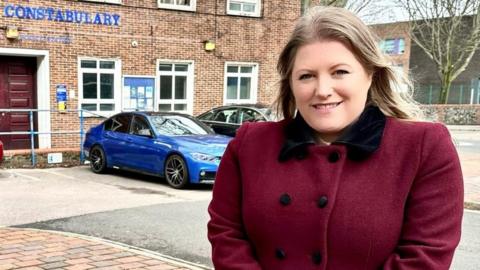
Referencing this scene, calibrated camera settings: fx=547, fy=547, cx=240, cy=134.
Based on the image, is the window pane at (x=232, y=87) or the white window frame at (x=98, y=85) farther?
the window pane at (x=232, y=87)

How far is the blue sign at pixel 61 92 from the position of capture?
49.7 feet

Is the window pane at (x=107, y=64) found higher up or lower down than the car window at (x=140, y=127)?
higher up

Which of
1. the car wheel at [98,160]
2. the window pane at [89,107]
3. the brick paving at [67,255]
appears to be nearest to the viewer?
the brick paving at [67,255]

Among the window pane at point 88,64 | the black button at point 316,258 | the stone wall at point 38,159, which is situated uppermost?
the window pane at point 88,64

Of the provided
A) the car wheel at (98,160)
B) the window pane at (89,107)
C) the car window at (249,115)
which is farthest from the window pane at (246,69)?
the car wheel at (98,160)

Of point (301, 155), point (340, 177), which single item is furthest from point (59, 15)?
point (340, 177)

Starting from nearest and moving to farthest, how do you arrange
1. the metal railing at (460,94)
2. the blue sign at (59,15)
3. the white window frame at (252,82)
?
the blue sign at (59,15) → the white window frame at (252,82) → the metal railing at (460,94)

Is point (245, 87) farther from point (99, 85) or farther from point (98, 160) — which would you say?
point (98, 160)

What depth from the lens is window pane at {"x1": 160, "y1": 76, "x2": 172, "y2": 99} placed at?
17297 millimetres

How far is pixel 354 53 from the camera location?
1674mm

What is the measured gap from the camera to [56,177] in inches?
440

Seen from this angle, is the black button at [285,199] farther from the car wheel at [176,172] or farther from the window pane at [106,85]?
the window pane at [106,85]

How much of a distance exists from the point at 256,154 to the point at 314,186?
0.25m

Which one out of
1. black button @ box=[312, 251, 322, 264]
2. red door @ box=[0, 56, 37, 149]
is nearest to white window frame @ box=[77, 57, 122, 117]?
red door @ box=[0, 56, 37, 149]
